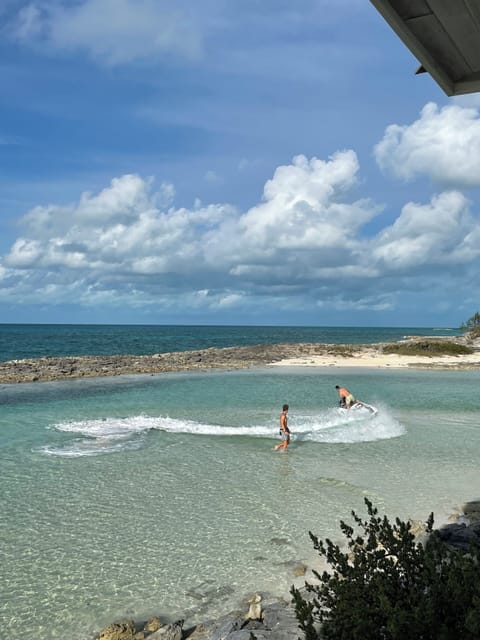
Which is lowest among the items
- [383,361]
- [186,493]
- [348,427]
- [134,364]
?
[186,493]

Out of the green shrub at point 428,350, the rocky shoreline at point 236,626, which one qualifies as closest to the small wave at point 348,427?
the rocky shoreline at point 236,626

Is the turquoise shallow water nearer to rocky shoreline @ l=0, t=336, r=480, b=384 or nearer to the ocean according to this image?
the ocean

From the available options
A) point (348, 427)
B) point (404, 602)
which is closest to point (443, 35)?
point (404, 602)

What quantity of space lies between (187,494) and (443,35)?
1130 cm

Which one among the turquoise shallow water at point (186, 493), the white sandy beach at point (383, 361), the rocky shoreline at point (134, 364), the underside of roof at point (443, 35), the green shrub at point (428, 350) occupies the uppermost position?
the underside of roof at point (443, 35)

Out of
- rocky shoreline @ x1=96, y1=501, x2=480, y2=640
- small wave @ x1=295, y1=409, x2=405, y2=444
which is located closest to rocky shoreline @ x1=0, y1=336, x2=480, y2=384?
small wave @ x1=295, y1=409, x2=405, y2=444

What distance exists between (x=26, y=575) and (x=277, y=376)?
3495cm

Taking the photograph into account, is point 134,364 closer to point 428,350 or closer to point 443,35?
point 428,350

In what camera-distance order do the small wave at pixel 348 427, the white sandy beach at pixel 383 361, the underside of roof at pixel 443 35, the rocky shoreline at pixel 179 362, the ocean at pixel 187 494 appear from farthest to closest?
1. the white sandy beach at pixel 383 361
2. the rocky shoreline at pixel 179 362
3. the small wave at pixel 348 427
4. the ocean at pixel 187 494
5. the underside of roof at pixel 443 35

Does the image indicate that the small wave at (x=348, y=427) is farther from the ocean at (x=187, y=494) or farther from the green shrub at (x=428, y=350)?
the green shrub at (x=428, y=350)

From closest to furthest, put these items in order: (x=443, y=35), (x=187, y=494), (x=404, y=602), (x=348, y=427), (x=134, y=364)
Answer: (x=443, y=35) → (x=404, y=602) → (x=187, y=494) → (x=348, y=427) → (x=134, y=364)

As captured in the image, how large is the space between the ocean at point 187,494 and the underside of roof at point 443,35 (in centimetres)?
750

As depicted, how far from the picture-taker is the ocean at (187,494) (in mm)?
8297

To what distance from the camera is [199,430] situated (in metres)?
21.1
